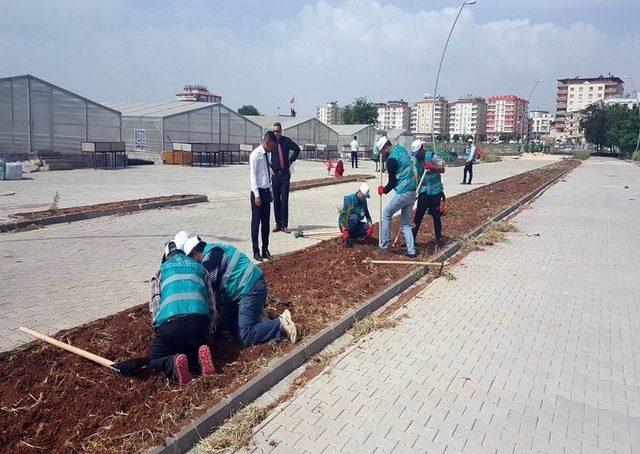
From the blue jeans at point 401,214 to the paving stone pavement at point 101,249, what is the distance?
163cm

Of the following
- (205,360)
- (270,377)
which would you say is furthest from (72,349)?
(270,377)

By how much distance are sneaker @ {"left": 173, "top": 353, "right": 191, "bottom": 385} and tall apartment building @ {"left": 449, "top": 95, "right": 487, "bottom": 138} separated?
167m

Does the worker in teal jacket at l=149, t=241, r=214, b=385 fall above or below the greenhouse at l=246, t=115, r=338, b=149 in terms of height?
below

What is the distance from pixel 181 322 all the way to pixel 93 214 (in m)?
7.87

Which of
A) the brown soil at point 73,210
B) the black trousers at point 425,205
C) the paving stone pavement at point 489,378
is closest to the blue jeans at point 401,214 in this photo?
the black trousers at point 425,205

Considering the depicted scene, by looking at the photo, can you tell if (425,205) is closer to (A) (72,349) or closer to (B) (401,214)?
(B) (401,214)

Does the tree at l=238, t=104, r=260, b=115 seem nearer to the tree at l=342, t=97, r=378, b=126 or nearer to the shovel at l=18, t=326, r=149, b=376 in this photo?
the tree at l=342, t=97, r=378, b=126

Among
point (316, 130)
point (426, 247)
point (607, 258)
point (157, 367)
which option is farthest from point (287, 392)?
point (316, 130)

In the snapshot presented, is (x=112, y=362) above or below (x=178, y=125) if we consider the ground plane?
below

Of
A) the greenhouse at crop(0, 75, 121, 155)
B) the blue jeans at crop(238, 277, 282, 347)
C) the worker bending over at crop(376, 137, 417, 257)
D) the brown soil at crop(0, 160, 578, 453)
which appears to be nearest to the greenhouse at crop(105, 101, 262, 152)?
the greenhouse at crop(0, 75, 121, 155)

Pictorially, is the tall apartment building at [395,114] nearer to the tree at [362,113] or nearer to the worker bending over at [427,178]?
Result: the tree at [362,113]

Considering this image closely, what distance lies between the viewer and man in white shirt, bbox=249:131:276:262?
24.7 ft

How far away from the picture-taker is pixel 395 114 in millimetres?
173500

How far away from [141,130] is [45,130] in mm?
9439
